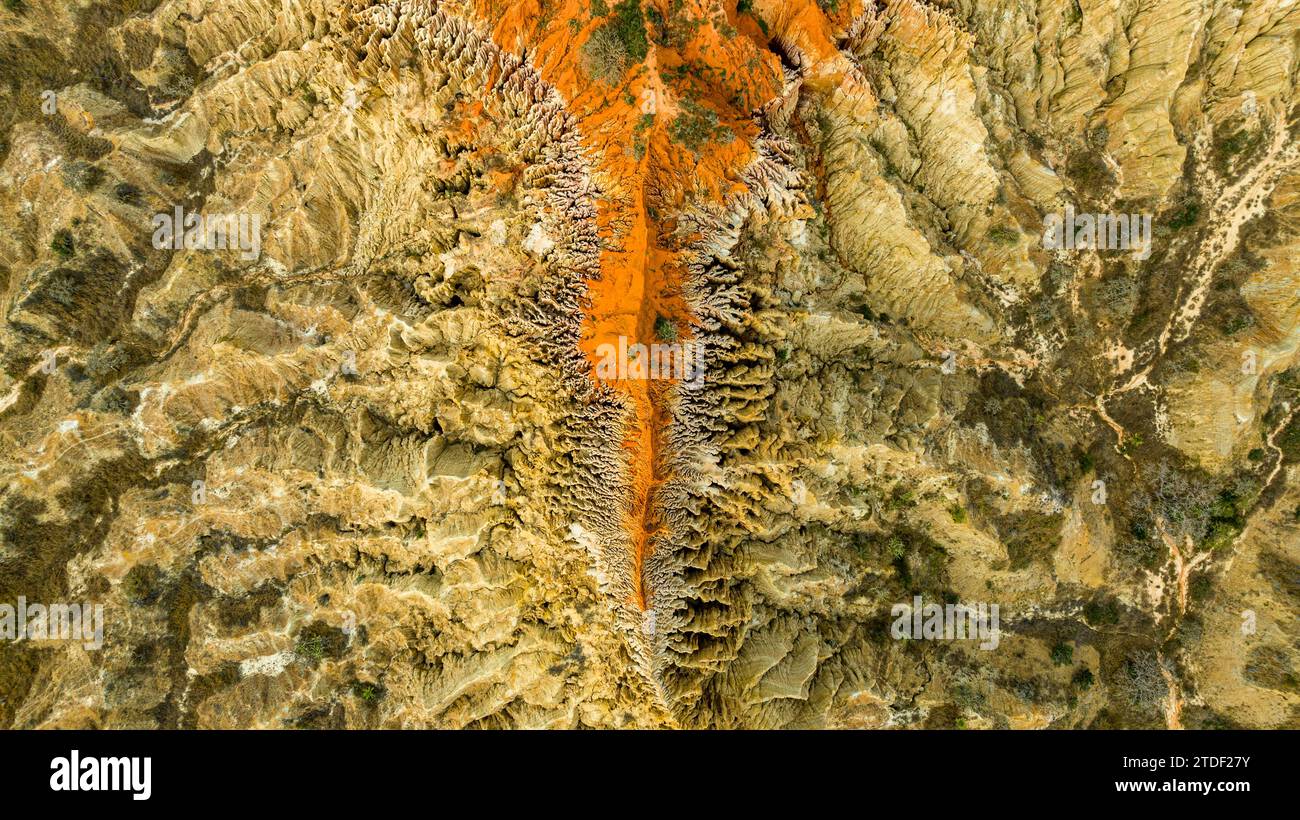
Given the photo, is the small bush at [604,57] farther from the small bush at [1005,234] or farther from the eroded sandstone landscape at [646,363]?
the small bush at [1005,234]

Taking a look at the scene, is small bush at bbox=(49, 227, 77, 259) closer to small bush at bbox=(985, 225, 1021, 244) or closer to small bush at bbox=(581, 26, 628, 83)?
small bush at bbox=(581, 26, 628, 83)

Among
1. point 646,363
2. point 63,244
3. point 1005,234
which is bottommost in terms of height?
point 646,363

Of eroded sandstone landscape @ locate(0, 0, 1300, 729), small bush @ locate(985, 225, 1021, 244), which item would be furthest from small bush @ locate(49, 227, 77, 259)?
small bush @ locate(985, 225, 1021, 244)

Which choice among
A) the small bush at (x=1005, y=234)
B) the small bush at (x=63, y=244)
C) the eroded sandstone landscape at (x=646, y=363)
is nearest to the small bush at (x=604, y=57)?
the eroded sandstone landscape at (x=646, y=363)

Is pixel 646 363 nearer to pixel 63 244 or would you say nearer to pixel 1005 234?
→ pixel 1005 234

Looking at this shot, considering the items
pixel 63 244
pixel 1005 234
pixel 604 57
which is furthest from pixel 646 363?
pixel 63 244

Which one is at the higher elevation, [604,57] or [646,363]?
[604,57]

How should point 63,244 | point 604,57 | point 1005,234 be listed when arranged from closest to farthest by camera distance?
1. point 604,57
2. point 63,244
3. point 1005,234

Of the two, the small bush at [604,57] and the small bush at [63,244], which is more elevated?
the small bush at [604,57]

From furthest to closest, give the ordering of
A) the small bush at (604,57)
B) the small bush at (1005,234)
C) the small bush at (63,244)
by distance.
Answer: the small bush at (1005,234), the small bush at (63,244), the small bush at (604,57)
